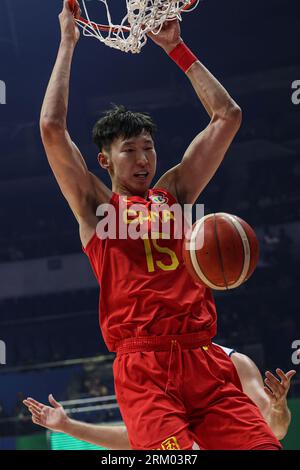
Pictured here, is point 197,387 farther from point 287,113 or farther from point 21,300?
point 287,113

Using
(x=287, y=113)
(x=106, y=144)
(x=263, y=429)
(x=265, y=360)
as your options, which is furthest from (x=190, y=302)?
(x=287, y=113)

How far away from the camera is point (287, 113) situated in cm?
1202

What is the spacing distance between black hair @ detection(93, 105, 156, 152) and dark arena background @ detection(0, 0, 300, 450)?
25.1ft

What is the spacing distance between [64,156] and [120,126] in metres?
0.34

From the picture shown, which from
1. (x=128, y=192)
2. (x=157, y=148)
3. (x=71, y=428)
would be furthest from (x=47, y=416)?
(x=157, y=148)

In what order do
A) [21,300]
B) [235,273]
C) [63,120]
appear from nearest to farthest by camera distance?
[235,273], [63,120], [21,300]

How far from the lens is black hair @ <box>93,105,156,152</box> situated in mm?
3135

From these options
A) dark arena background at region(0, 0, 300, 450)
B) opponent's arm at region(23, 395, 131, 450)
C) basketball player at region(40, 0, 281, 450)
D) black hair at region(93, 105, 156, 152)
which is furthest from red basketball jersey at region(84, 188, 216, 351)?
dark arena background at region(0, 0, 300, 450)

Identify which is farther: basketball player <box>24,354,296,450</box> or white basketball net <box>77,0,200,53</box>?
basketball player <box>24,354,296,450</box>

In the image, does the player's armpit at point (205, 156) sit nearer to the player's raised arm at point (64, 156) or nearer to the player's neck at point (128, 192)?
the player's neck at point (128, 192)

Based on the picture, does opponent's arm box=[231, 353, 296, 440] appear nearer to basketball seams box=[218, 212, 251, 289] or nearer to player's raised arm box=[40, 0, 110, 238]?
basketball seams box=[218, 212, 251, 289]

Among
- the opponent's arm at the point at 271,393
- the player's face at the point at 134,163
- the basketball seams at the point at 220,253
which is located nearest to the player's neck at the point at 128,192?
the player's face at the point at 134,163

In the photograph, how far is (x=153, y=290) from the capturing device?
2.76 meters
